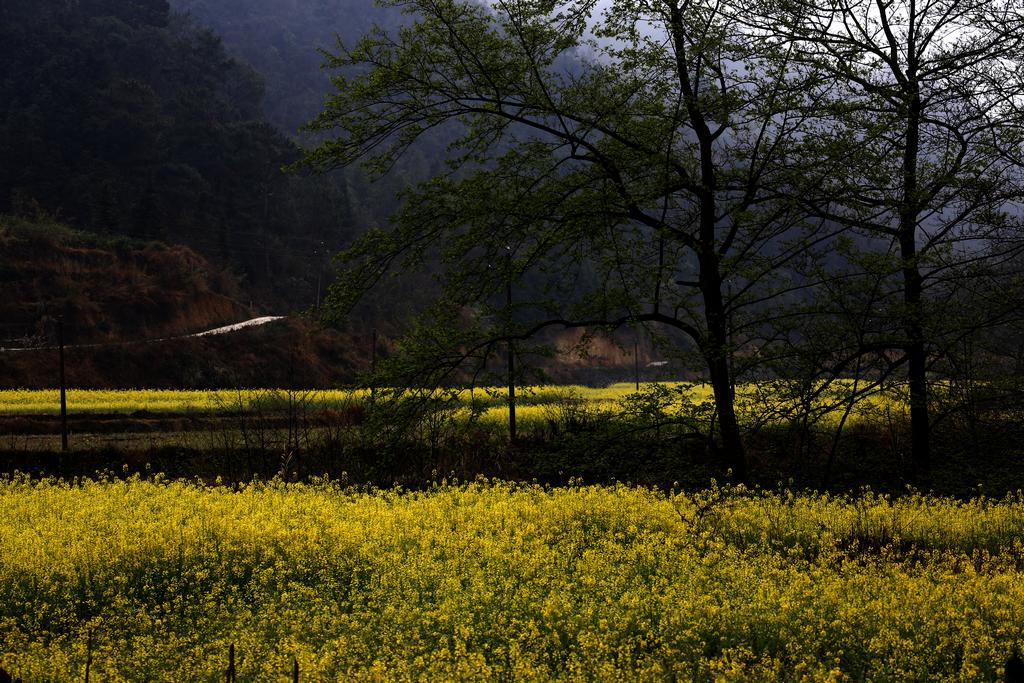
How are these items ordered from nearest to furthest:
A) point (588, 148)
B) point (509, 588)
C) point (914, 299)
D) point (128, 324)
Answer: point (509, 588), point (588, 148), point (914, 299), point (128, 324)

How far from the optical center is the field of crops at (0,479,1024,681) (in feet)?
24.7

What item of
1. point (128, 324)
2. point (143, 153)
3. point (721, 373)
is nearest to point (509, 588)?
point (721, 373)

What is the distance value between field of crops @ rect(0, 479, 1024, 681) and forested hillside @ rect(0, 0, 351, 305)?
54.7m

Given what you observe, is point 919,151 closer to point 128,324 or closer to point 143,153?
point 128,324

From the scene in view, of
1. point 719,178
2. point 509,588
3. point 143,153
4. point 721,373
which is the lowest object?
point 509,588

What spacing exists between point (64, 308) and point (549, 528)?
1713 inches

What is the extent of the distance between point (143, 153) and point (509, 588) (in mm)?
66274

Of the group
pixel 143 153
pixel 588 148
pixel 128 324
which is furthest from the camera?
pixel 143 153

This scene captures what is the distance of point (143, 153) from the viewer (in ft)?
221

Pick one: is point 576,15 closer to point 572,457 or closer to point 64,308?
point 572,457

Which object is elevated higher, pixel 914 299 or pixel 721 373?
pixel 914 299

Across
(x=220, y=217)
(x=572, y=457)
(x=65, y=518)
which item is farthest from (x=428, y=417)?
(x=220, y=217)

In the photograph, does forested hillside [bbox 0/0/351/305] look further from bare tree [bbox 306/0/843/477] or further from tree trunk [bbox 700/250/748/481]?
tree trunk [bbox 700/250/748/481]

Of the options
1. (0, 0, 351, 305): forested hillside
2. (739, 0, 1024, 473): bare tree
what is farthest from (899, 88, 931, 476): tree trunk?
(0, 0, 351, 305): forested hillside
